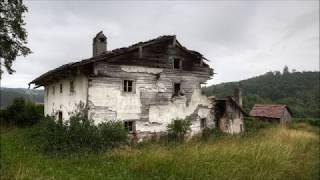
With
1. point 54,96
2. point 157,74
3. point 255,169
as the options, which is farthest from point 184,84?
point 255,169

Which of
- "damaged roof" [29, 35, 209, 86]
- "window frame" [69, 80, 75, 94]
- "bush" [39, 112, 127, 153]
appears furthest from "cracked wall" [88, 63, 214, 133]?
"window frame" [69, 80, 75, 94]

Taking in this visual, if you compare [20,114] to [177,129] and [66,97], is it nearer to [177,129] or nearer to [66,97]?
[66,97]

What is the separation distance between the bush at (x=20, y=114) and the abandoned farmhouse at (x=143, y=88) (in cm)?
531

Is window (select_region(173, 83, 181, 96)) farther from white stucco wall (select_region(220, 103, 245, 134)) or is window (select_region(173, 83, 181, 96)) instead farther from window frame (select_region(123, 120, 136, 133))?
white stucco wall (select_region(220, 103, 245, 134))

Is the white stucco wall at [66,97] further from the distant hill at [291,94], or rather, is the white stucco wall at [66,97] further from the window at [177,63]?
the distant hill at [291,94]

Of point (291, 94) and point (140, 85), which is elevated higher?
point (291, 94)

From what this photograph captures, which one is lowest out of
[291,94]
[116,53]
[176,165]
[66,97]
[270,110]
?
[176,165]

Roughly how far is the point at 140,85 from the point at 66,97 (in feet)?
16.3

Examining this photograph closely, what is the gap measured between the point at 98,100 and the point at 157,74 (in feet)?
14.1

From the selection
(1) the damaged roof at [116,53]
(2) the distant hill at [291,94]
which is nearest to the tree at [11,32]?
(1) the damaged roof at [116,53]

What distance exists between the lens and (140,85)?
2047 cm

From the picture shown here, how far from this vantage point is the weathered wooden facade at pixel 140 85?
62.1 ft

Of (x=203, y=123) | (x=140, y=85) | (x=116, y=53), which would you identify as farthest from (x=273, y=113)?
(x=116, y=53)

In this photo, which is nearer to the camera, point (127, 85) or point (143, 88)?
point (127, 85)
